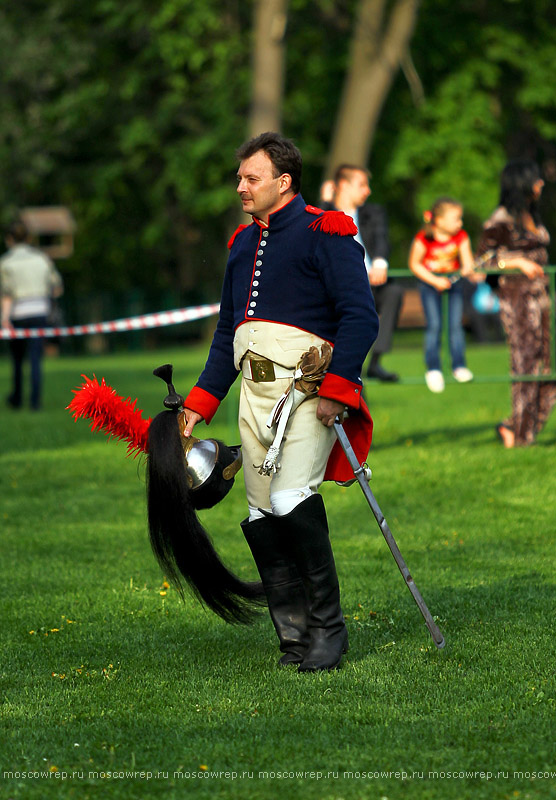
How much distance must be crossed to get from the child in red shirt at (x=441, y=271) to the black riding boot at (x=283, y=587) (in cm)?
644

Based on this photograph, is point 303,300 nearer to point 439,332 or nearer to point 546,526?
point 546,526

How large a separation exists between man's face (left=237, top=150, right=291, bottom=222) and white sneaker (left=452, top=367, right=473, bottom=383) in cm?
658

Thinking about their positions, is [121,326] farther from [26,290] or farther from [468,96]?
[468,96]

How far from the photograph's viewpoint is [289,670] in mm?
5055

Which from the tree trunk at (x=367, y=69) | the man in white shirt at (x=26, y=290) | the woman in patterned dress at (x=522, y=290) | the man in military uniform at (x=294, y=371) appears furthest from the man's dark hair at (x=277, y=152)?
the tree trunk at (x=367, y=69)

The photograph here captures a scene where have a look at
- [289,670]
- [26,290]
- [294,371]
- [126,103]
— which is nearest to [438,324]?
[26,290]

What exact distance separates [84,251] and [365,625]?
33.1 meters

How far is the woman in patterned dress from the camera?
11102 mm

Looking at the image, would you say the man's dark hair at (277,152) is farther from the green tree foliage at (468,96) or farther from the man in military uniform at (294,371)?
the green tree foliage at (468,96)

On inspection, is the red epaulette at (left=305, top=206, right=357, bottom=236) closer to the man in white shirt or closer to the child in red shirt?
the child in red shirt

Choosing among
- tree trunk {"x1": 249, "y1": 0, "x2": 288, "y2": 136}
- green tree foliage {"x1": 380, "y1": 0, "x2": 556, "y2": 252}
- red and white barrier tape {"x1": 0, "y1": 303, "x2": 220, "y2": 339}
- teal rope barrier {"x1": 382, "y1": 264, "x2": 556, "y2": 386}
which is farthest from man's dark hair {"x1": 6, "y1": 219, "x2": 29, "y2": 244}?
green tree foliage {"x1": 380, "y1": 0, "x2": 556, "y2": 252}

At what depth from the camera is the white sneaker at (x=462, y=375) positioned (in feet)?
37.5

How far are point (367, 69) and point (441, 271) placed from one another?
1652cm

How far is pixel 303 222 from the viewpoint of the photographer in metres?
5.08
